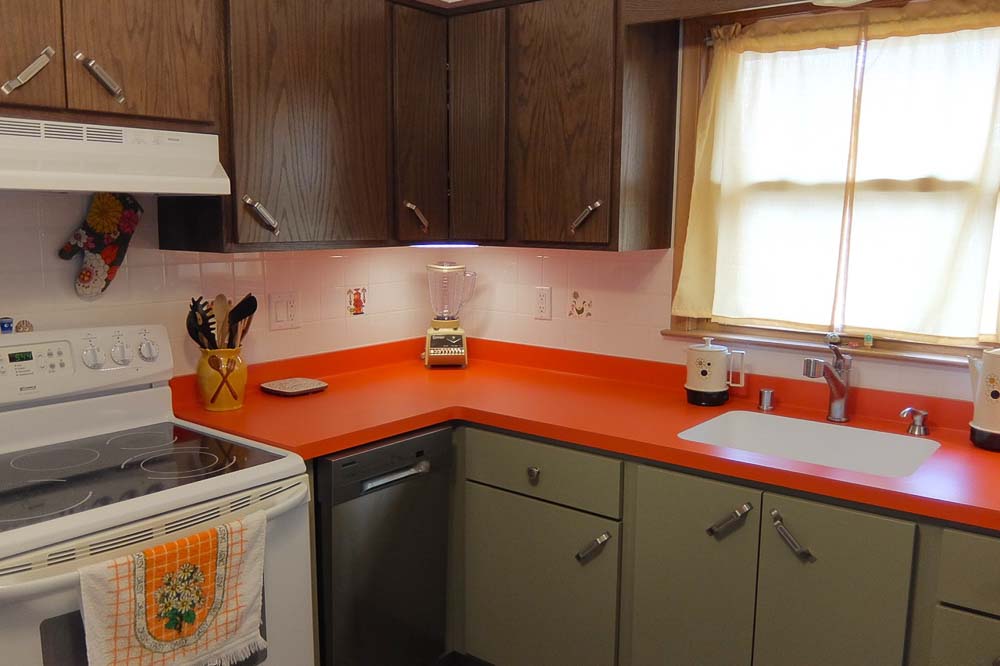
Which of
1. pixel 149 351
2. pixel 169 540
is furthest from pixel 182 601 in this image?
pixel 149 351

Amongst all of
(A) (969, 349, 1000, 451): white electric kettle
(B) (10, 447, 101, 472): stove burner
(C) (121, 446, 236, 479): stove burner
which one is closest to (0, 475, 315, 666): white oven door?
(C) (121, 446, 236, 479): stove burner

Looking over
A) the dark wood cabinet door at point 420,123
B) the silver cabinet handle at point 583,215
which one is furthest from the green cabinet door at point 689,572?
the dark wood cabinet door at point 420,123

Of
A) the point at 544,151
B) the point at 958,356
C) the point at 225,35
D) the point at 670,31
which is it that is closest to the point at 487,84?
the point at 544,151

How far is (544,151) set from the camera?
2539 mm

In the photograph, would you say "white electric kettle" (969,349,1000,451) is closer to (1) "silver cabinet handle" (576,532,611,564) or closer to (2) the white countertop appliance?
(1) "silver cabinet handle" (576,532,611,564)

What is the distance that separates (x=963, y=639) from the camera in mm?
1696

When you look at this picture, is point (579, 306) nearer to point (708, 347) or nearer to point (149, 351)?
point (708, 347)

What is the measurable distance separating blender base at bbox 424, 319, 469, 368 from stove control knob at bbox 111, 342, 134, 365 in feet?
3.40

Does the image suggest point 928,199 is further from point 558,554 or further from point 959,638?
point 558,554

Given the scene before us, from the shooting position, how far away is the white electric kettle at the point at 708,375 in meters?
2.44

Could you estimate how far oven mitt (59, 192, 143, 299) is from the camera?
2188mm

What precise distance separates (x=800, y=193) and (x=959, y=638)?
1221mm

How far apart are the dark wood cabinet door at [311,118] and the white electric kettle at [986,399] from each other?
1.61 meters

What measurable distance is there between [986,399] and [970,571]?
50cm
